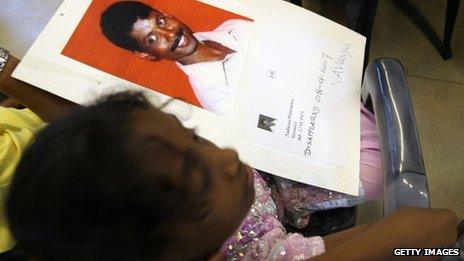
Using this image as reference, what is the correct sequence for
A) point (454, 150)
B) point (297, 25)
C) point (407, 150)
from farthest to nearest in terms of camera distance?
point (454, 150), point (297, 25), point (407, 150)

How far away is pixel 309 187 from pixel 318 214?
0.06 meters

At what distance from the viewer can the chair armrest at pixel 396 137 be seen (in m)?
0.45

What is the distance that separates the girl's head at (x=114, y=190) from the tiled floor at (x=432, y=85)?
72cm

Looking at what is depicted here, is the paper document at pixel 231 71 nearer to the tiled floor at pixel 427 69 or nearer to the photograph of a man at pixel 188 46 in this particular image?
the photograph of a man at pixel 188 46

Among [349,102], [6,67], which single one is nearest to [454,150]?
[349,102]

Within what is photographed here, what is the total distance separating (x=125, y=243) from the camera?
313 mm

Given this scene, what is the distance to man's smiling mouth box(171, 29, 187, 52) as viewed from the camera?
21.0 inches

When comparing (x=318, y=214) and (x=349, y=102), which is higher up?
(x=349, y=102)

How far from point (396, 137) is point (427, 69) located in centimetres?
79

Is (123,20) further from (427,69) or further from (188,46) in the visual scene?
(427,69)

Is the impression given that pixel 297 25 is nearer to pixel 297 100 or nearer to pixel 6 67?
pixel 297 100

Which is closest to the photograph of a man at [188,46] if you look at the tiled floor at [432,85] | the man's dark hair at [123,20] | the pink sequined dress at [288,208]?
the man's dark hair at [123,20]

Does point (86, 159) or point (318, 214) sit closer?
point (86, 159)

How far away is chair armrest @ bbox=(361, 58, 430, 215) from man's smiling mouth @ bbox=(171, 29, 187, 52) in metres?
0.22
